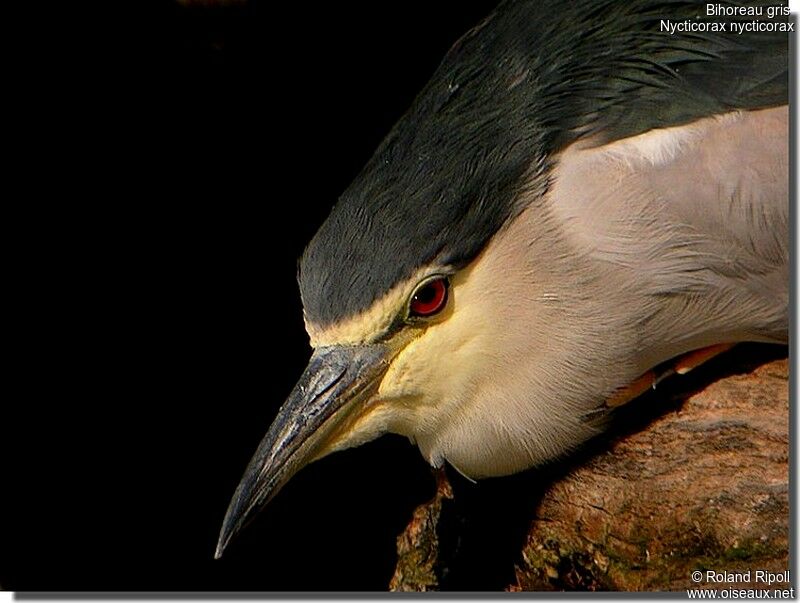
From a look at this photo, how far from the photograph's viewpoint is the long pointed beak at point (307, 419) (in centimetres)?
204

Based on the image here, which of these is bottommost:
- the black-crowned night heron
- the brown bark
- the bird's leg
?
the brown bark

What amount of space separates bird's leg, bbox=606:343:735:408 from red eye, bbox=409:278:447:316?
45cm

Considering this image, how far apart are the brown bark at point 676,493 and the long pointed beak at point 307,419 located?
54 centimetres

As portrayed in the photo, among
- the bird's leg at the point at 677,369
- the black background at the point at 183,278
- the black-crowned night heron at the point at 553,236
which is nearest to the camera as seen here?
the black-crowned night heron at the point at 553,236

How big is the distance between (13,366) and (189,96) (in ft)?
3.04

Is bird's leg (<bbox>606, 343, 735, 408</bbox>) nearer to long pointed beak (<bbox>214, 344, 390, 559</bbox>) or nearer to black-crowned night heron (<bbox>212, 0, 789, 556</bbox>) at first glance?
black-crowned night heron (<bbox>212, 0, 789, 556</bbox>)

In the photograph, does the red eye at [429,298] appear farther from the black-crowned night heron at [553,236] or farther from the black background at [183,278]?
the black background at [183,278]

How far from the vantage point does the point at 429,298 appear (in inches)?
78.8

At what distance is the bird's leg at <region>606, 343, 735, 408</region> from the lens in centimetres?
220

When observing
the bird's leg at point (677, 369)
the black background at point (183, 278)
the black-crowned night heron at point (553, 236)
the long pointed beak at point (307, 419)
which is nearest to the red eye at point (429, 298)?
the black-crowned night heron at point (553, 236)

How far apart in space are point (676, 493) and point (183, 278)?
67.4 inches

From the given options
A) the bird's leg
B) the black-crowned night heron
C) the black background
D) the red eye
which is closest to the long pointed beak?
the black-crowned night heron

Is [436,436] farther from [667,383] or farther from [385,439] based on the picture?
[385,439]

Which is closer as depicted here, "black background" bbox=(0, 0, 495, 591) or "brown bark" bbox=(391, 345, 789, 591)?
"brown bark" bbox=(391, 345, 789, 591)
